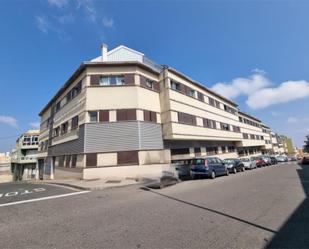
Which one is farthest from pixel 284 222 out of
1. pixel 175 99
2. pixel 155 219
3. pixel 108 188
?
pixel 175 99

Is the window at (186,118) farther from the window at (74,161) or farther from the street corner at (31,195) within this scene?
the street corner at (31,195)

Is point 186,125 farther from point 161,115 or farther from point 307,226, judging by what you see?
point 307,226

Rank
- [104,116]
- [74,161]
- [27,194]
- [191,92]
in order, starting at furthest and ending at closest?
[191,92] < [74,161] < [104,116] < [27,194]

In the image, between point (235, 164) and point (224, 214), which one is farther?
point (235, 164)

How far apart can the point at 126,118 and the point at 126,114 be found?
397 mm

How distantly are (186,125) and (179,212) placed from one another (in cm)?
1650

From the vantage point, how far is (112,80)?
19.7 metres

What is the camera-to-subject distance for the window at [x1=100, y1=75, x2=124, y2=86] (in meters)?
19.5

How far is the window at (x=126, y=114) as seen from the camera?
18522 mm

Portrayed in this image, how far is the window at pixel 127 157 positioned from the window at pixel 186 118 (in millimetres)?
6616

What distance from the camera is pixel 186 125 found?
73.5 feet

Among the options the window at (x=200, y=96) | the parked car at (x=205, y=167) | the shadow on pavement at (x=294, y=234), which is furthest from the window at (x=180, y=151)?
the shadow on pavement at (x=294, y=234)

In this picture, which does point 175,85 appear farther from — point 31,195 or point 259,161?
point 259,161

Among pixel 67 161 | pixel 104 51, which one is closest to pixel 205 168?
pixel 67 161
